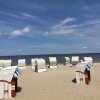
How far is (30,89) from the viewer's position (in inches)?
776

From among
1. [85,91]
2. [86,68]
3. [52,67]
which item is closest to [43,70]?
[52,67]

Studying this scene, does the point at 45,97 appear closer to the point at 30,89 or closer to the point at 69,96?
the point at 69,96

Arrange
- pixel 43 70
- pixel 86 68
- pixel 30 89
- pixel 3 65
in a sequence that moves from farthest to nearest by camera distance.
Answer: pixel 3 65
pixel 43 70
pixel 86 68
pixel 30 89

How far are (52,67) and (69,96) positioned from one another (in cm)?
2467

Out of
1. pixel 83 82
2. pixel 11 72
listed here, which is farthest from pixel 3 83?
pixel 83 82

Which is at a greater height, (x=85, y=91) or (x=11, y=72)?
(x=11, y=72)

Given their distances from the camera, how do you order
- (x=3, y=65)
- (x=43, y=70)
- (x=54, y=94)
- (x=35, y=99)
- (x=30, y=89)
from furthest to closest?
(x=3, y=65) → (x=43, y=70) → (x=30, y=89) → (x=54, y=94) → (x=35, y=99)

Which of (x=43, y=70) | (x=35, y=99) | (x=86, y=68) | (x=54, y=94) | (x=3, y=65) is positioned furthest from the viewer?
(x=3, y=65)

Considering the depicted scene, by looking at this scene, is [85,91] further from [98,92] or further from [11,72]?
[11,72]

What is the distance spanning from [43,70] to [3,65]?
737 cm

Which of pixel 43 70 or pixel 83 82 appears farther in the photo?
pixel 43 70

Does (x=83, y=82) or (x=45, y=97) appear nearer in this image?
(x=45, y=97)

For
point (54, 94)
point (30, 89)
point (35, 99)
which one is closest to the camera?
point (35, 99)

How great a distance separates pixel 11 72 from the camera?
16562 mm
